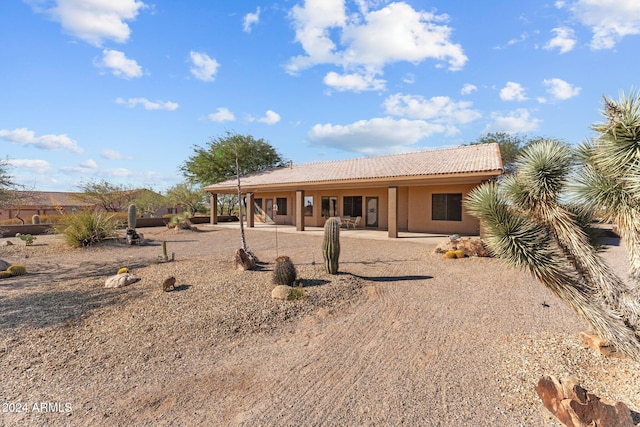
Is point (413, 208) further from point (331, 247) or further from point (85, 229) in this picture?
point (85, 229)

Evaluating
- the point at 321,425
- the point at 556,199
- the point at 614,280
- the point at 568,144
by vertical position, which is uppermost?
the point at 568,144

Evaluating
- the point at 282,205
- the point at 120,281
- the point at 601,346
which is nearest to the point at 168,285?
the point at 120,281

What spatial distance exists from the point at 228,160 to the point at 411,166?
799 inches

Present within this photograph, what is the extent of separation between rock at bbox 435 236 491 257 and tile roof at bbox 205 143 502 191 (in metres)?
3.30

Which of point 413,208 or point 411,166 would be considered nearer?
point 411,166

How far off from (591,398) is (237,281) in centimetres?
633

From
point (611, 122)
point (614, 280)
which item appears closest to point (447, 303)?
point (614, 280)

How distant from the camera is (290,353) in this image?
4.40 m

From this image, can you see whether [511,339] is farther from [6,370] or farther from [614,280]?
[6,370]

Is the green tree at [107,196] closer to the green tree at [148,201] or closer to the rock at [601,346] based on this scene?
the green tree at [148,201]

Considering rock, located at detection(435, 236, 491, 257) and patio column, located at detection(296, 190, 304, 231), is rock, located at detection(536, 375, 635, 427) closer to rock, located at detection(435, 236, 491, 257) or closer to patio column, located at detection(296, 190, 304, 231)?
rock, located at detection(435, 236, 491, 257)

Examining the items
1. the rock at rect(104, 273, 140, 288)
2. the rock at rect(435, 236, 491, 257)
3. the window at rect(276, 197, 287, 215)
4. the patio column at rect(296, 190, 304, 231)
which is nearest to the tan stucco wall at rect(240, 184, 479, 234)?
the patio column at rect(296, 190, 304, 231)

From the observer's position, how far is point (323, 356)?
4.28m

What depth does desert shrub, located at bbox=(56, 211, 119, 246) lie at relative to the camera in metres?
13.4
